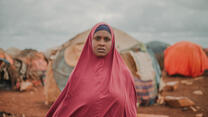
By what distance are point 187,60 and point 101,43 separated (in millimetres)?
10864

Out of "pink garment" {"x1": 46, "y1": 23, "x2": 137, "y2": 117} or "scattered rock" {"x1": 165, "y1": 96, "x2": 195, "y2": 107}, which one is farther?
"scattered rock" {"x1": 165, "y1": 96, "x2": 195, "y2": 107}

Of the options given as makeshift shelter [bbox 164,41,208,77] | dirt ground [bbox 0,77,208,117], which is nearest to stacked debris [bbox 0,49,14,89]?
dirt ground [bbox 0,77,208,117]

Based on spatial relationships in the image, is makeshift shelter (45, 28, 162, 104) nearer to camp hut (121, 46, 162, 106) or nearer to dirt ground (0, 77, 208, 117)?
camp hut (121, 46, 162, 106)

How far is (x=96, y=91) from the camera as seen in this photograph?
206 cm

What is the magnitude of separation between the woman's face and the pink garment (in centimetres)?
9

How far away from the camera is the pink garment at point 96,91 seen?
205 cm

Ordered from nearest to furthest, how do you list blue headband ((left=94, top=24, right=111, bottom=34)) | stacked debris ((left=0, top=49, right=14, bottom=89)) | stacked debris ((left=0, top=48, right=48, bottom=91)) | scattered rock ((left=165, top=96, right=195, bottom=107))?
blue headband ((left=94, top=24, right=111, bottom=34))
scattered rock ((left=165, top=96, right=195, bottom=107))
stacked debris ((left=0, top=49, right=14, bottom=89))
stacked debris ((left=0, top=48, right=48, bottom=91))

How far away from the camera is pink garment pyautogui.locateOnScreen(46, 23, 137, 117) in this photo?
2047 mm

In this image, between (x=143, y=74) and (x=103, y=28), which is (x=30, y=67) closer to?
(x=143, y=74)

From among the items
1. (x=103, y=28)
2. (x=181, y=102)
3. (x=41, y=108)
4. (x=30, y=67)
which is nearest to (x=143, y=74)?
(x=181, y=102)

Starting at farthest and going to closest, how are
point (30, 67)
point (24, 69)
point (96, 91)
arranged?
point (30, 67)
point (24, 69)
point (96, 91)

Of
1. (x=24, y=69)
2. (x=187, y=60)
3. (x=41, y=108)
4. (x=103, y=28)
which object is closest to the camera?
(x=103, y=28)

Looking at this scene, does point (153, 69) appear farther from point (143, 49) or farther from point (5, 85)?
point (5, 85)

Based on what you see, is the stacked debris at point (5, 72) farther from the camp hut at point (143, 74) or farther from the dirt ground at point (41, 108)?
the camp hut at point (143, 74)
